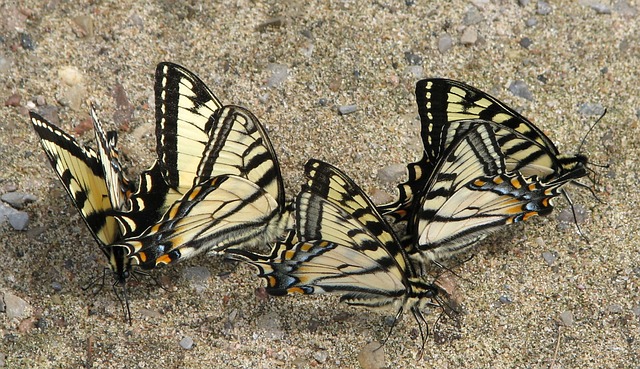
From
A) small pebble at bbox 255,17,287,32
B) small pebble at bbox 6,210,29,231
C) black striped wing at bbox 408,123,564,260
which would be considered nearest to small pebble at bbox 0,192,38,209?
small pebble at bbox 6,210,29,231

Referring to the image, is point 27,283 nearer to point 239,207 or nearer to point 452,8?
point 239,207

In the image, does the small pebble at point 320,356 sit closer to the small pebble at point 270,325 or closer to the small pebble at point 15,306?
the small pebble at point 270,325

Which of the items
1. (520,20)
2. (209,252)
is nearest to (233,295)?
(209,252)

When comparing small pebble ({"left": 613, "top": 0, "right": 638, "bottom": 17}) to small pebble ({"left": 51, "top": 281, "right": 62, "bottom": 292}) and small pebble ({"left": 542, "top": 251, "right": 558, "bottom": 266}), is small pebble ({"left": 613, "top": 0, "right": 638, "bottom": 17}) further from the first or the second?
small pebble ({"left": 51, "top": 281, "right": 62, "bottom": 292})

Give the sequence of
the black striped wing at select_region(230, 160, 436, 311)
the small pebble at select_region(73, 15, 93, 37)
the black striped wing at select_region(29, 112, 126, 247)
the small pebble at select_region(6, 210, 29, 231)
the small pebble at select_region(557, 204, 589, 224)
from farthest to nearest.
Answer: the small pebble at select_region(73, 15, 93, 37), the small pebble at select_region(557, 204, 589, 224), the small pebble at select_region(6, 210, 29, 231), the black striped wing at select_region(29, 112, 126, 247), the black striped wing at select_region(230, 160, 436, 311)

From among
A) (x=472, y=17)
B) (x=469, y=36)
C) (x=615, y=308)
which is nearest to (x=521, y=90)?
(x=469, y=36)

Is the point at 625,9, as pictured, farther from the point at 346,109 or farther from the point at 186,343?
the point at 186,343

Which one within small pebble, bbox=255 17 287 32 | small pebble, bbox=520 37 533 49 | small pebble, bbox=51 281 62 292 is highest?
small pebble, bbox=255 17 287 32
